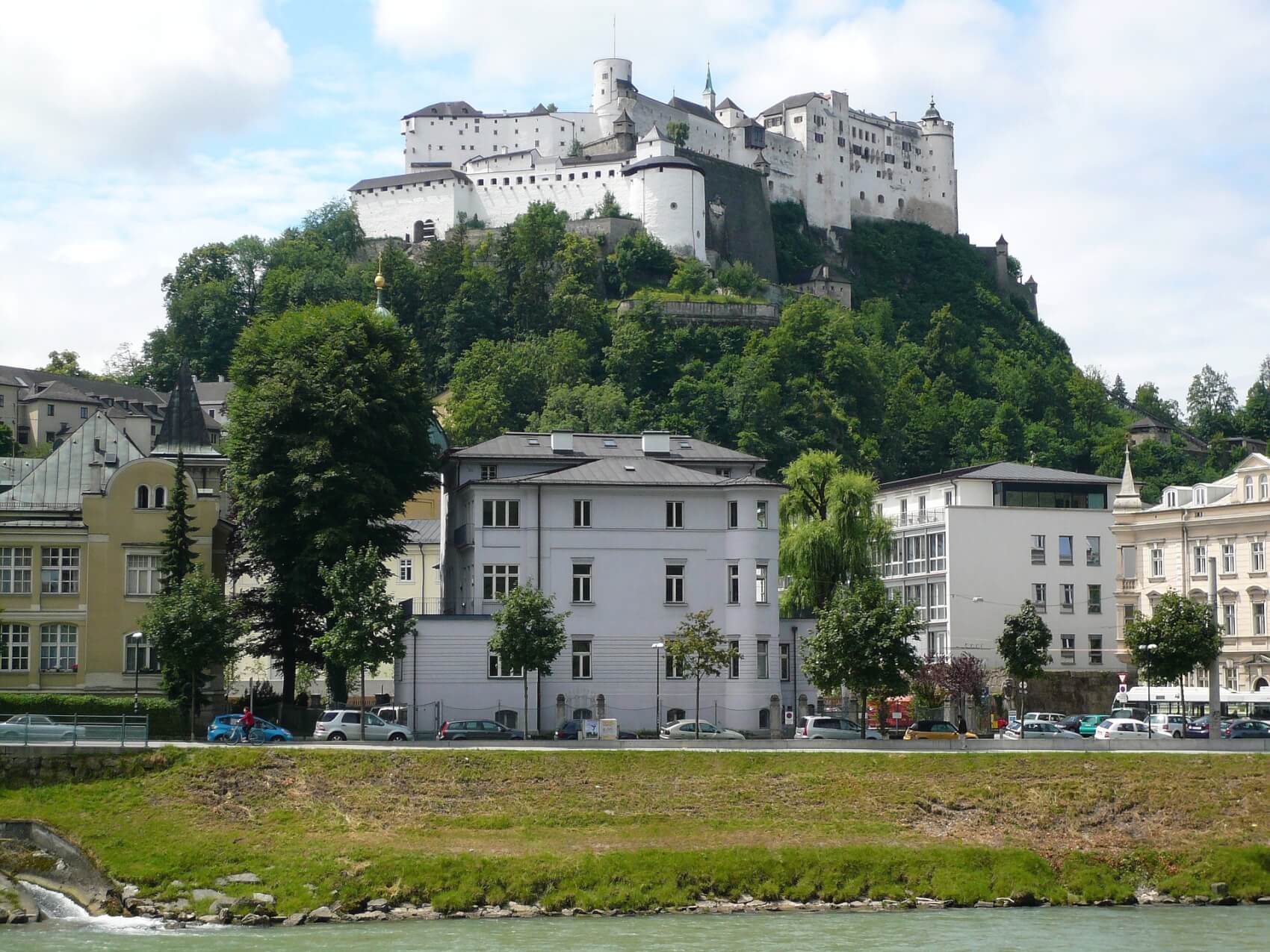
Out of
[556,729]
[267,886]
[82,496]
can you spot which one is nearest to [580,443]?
[556,729]

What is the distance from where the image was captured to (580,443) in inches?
2598

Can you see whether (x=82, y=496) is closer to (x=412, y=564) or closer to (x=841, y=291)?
(x=412, y=564)

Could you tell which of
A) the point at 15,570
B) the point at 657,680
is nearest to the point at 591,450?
the point at 657,680

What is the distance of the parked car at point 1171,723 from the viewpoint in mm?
55531

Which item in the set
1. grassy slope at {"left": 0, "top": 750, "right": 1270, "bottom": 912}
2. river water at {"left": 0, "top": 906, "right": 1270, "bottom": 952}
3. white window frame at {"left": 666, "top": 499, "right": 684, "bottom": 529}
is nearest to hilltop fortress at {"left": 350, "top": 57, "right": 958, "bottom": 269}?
white window frame at {"left": 666, "top": 499, "right": 684, "bottom": 529}

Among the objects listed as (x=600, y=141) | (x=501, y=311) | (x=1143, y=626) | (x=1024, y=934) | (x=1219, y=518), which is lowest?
(x=1024, y=934)

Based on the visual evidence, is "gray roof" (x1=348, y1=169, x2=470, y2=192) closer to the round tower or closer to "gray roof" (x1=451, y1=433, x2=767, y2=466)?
the round tower

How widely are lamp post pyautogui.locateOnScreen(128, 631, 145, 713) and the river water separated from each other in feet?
61.8

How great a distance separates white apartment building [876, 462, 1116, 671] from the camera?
82.8m

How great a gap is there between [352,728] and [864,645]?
15.6 m

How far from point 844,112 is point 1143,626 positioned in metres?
146

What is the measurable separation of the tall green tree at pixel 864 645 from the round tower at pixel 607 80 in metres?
137

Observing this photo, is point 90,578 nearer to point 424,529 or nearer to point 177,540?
point 177,540

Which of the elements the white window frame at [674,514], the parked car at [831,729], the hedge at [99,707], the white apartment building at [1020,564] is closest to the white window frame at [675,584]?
the white window frame at [674,514]
